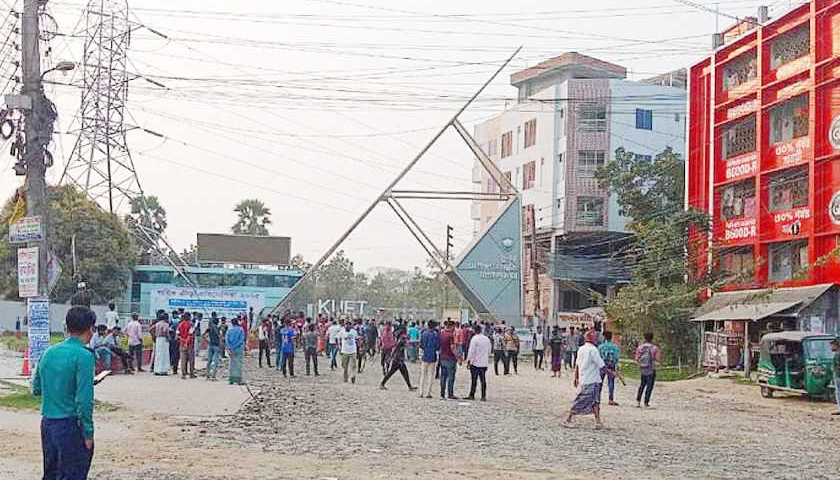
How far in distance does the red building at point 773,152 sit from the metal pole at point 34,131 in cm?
2308

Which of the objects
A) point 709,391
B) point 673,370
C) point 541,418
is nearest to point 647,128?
point 673,370

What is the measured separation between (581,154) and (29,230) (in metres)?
49.1

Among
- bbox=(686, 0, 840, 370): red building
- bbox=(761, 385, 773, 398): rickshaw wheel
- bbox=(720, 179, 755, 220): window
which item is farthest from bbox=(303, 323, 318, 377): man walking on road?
bbox=(720, 179, 755, 220): window

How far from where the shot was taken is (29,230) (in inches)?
734

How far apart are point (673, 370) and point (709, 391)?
31.2 feet

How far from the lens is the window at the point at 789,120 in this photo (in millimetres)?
38406

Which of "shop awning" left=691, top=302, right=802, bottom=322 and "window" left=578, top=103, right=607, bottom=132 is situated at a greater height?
"window" left=578, top=103, right=607, bottom=132

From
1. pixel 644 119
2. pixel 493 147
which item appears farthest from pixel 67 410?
pixel 493 147

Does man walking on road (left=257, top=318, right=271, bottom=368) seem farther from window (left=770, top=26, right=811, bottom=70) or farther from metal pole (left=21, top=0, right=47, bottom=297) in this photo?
window (left=770, top=26, right=811, bottom=70)

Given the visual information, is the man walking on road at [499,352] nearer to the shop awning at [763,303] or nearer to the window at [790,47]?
the shop awning at [763,303]

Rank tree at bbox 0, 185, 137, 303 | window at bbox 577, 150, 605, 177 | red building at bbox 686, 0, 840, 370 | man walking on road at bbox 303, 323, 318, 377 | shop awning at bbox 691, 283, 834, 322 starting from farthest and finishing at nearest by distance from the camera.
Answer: window at bbox 577, 150, 605, 177 < tree at bbox 0, 185, 137, 303 < red building at bbox 686, 0, 840, 370 < shop awning at bbox 691, 283, 834, 322 < man walking on road at bbox 303, 323, 318, 377

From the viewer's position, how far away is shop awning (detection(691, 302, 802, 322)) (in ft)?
117

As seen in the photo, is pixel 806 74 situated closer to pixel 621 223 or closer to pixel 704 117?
pixel 704 117

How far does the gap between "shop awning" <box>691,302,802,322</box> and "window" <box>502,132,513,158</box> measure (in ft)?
116
